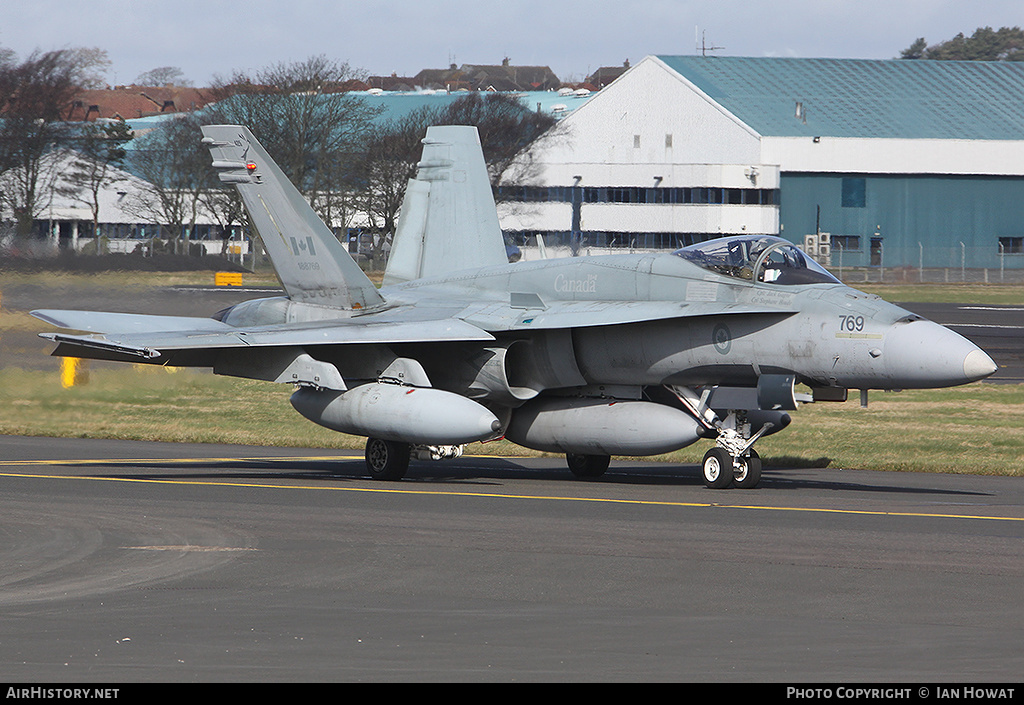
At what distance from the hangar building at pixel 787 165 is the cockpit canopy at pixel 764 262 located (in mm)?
58364

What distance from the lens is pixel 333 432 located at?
24.4 m

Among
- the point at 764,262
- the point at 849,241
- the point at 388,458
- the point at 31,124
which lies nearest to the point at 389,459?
the point at 388,458

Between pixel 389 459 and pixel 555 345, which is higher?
pixel 555 345

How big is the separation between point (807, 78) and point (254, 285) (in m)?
39.3

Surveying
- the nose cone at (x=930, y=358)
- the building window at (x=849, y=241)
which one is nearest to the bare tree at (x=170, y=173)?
the building window at (x=849, y=241)

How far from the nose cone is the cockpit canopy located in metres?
1.52

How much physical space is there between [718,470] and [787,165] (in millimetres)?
61435

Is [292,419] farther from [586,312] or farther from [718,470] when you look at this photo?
[718,470]

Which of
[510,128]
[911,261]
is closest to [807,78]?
[911,261]

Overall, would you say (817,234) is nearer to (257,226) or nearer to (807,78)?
(807,78)

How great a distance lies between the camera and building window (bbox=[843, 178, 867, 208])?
76.1 meters

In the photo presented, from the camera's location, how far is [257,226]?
19.2 m

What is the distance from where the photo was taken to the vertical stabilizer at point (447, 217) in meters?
21.6

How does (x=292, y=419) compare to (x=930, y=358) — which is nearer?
(x=930, y=358)
